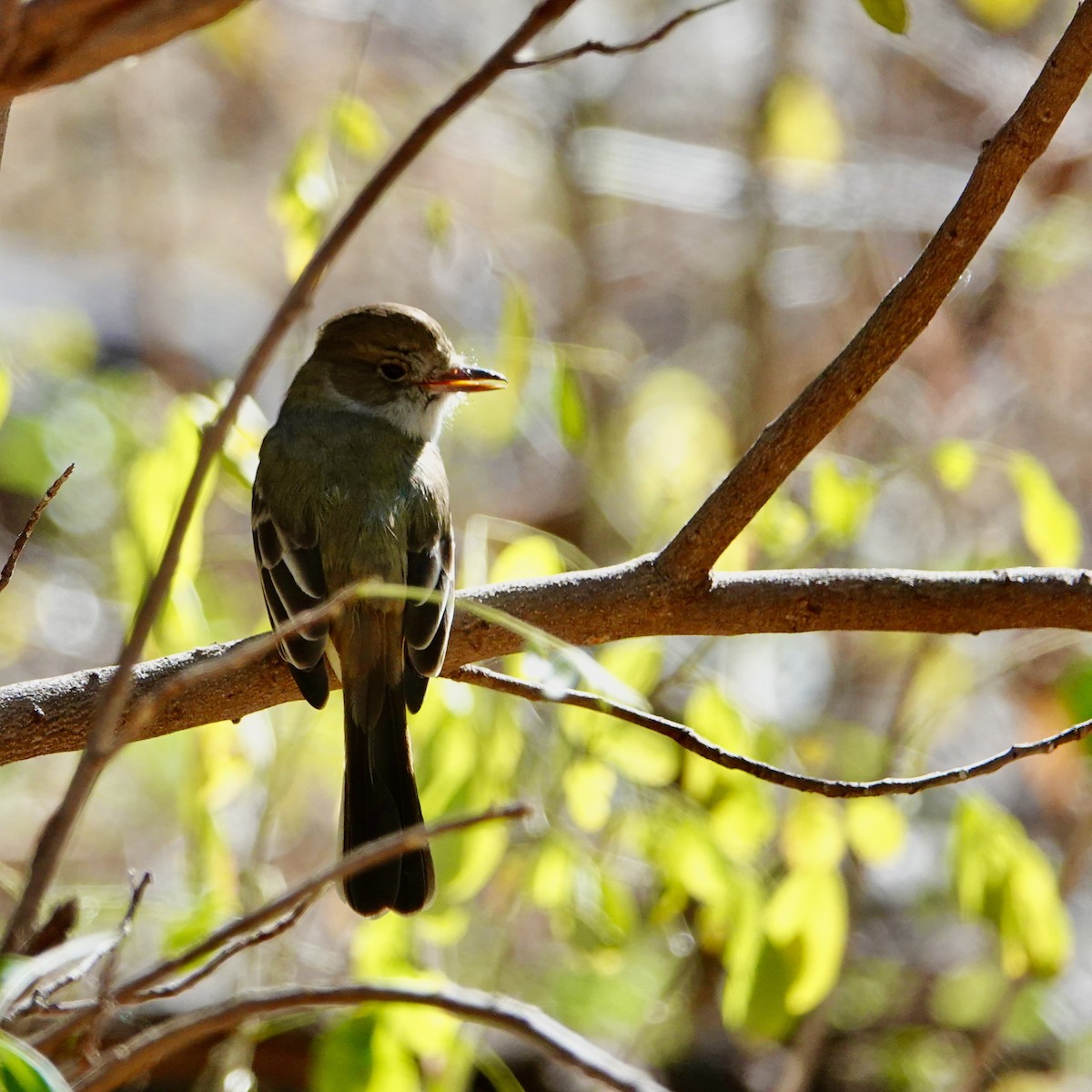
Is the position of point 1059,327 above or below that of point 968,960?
above

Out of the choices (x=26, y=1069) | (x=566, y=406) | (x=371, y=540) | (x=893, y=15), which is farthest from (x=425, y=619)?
(x=26, y=1069)

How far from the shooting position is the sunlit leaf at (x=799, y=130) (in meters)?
6.48

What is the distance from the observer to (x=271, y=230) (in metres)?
9.66

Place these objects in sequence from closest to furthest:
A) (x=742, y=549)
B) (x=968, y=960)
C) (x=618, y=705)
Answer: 1. (x=618, y=705)
2. (x=742, y=549)
3. (x=968, y=960)

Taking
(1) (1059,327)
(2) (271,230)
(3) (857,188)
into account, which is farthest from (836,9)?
(2) (271,230)

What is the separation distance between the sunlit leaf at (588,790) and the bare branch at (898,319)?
0.78m

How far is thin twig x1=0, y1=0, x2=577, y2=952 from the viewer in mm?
1252

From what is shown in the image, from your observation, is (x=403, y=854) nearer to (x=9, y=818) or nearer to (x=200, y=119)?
(x=9, y=818)

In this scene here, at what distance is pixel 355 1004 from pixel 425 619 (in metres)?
0.72

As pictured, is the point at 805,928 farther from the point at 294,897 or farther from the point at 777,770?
the point at 294,897

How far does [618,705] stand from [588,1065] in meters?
0.95

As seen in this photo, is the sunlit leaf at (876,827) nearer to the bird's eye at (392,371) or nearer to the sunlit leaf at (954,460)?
the sunlit leaf at (954,460)

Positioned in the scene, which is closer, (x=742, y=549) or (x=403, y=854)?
(x=403, y=854)

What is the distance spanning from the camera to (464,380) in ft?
12.6
